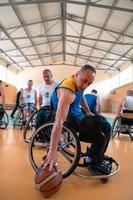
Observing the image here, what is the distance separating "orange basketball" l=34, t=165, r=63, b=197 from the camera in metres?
1.84

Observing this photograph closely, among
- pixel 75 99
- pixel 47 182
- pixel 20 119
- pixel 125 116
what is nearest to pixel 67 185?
pixel 47 182

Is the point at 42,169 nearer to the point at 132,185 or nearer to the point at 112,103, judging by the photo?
the point at 132,185

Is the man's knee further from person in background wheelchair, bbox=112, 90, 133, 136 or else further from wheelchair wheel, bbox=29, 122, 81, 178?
person in background wheelchair, bbox=112, 90, 133, 136

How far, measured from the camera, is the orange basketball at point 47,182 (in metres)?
1.84

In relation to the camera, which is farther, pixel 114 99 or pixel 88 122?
pixel 114 99

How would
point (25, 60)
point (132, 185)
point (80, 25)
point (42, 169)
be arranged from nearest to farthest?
point (42, 169) → point (132, 185) → point (80, 25) → point (25, 60)

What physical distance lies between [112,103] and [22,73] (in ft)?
27.7

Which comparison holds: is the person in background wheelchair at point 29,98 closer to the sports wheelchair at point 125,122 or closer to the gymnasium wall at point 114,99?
the sports wheelchair at point 125,122

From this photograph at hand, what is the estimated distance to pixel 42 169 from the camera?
1.90 metres

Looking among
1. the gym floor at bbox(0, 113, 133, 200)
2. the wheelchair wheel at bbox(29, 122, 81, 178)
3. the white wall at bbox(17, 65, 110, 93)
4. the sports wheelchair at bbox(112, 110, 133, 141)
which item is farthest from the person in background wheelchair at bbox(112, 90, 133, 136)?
the white wall at bbox(17, 65, 110, 93)

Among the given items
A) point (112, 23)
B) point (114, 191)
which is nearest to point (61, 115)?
point (114, 191)

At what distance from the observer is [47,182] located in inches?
72.8

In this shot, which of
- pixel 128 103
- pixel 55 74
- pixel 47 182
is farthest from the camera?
pixel 55 74

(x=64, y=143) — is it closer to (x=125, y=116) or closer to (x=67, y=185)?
(x=67, y=185)
